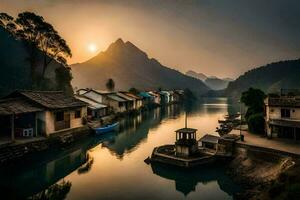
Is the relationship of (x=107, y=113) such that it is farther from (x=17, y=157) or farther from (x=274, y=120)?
(x=274, y=120)

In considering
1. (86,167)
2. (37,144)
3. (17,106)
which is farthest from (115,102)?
(86,167)

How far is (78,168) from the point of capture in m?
29.9

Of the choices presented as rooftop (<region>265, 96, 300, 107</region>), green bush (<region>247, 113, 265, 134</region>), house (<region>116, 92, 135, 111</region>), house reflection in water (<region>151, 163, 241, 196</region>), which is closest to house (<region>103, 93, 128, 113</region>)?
house (<region>116, 92, 135, 111</region>)

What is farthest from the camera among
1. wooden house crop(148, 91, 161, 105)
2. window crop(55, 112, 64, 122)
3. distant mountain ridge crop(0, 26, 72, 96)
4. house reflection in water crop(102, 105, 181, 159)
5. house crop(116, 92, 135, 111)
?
wooden house crop(148, 91, 161, 105)

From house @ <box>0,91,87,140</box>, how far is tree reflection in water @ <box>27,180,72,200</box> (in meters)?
12.5

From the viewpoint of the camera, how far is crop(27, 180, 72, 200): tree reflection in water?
21.8 metres

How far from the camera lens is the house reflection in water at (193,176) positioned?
79.3 feet

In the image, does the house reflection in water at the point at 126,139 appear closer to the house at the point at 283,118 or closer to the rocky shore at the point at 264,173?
the rocky shore at the point at 264,173

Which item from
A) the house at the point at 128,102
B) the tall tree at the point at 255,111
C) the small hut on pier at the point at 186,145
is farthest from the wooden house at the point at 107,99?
the small hut on pier at the point at 186,145

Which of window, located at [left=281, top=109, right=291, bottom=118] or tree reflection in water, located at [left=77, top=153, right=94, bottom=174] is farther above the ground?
window, located at [left=281, top=109, right=291, bottom=118]

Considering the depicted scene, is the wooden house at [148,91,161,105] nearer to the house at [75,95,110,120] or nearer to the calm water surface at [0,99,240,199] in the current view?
the house at [75,95,110,120]

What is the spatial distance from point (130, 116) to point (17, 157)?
47.0m

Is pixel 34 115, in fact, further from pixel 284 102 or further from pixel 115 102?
pixel 284 102

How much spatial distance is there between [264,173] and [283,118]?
11665 millimetres
